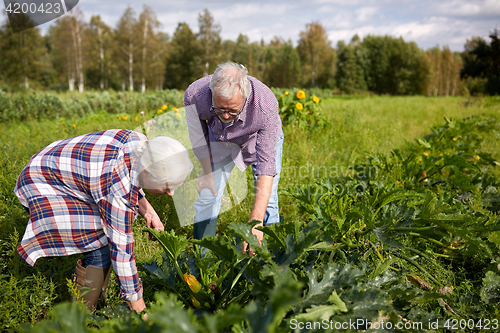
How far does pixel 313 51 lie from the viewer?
40.8 meters

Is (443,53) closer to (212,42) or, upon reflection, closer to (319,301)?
(212,42)

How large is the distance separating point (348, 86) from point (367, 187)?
3930cm

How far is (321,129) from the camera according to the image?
593 cm

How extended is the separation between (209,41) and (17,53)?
58.9 feet

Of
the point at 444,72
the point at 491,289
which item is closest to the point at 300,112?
the point at 491,289

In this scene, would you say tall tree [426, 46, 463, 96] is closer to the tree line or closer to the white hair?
the tree line

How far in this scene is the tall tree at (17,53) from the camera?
85.8 ft

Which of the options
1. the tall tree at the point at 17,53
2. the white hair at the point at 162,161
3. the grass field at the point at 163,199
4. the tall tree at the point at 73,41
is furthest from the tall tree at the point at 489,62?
the tall tree at the point at 17,53

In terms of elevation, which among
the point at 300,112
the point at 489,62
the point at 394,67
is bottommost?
the point at 300,112

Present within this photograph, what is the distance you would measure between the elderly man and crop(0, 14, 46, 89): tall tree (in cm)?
3019

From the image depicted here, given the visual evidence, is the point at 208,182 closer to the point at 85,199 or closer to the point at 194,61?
the point at 85,199

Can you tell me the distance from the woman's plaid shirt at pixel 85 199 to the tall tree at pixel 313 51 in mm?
42063

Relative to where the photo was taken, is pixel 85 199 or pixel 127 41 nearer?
pixel 85 199

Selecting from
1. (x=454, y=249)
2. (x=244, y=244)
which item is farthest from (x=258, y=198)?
(x=454, y=249)
